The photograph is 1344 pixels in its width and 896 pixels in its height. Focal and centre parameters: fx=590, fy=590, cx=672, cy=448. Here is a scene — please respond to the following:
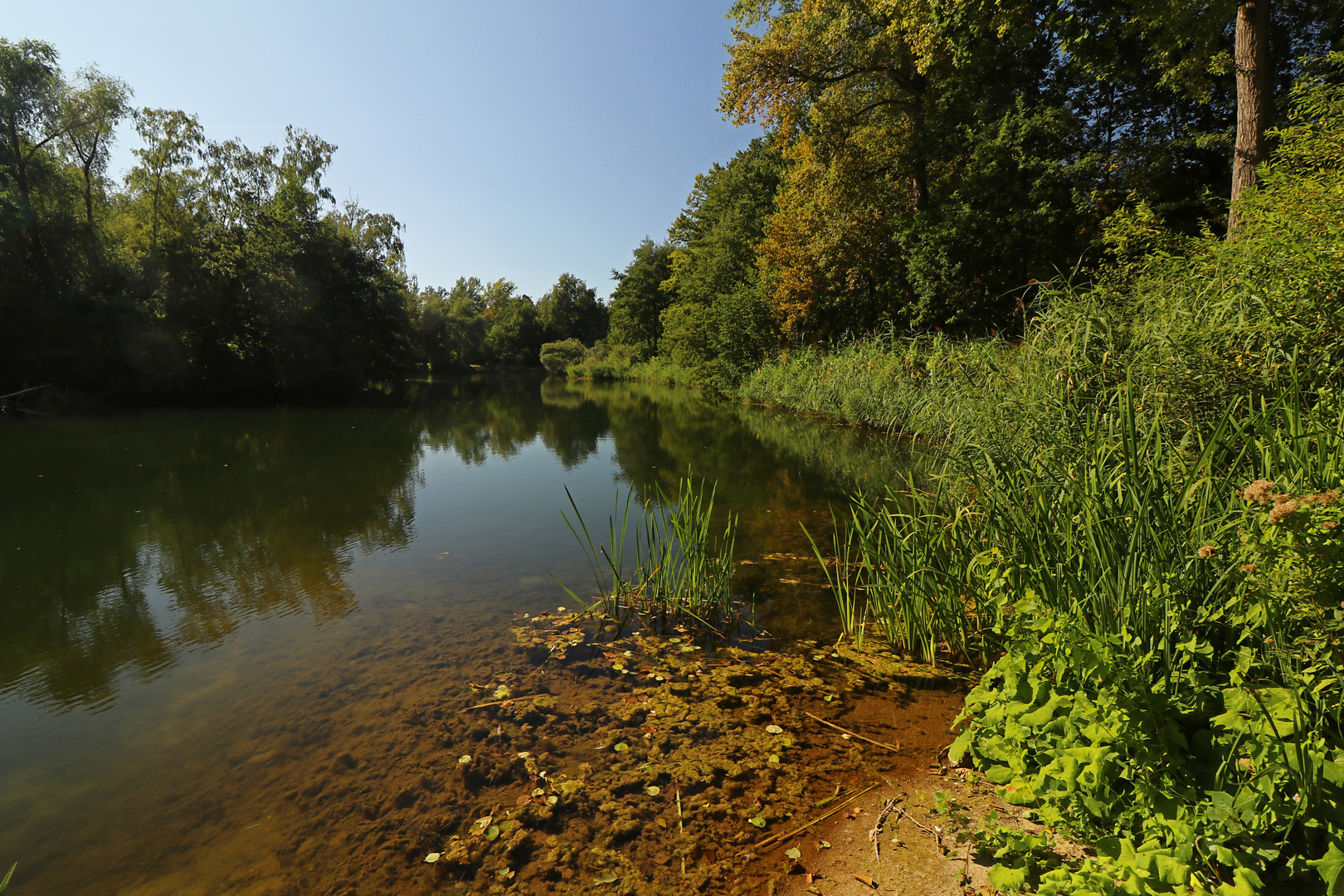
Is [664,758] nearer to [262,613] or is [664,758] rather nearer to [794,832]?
[794,832]

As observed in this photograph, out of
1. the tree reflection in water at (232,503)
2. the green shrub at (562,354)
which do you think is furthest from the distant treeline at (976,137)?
the green shrub at (562,354)

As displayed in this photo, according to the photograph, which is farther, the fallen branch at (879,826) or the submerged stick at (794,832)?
the submerged stick at (794,832)

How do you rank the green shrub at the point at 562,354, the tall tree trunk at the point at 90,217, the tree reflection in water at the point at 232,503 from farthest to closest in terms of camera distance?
the green shrub at the point at 562,354
the tall tree trunk at the point at 90,217
the tree reflection in water at the point at 232,503

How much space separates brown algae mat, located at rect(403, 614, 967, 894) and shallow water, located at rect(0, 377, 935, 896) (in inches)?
12.9

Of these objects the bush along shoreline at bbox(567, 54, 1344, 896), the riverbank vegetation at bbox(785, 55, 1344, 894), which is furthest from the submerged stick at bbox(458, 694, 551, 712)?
the riverbank vegetation at bbox(785, 55, 1344, 894)

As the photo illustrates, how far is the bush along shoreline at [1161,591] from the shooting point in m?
1.48

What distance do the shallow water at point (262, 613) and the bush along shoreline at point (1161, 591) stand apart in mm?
1698

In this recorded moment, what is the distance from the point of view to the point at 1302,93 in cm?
1016

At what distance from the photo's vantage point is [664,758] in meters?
2.79

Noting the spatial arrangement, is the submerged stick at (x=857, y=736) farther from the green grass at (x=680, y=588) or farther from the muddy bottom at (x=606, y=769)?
the green grass at (x=680, y=588)

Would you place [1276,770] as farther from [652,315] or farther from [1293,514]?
[652,315]

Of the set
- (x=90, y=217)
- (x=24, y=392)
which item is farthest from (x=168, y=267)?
(x=24, y=392)

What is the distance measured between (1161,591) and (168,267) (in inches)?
1263

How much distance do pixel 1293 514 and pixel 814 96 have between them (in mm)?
17165
